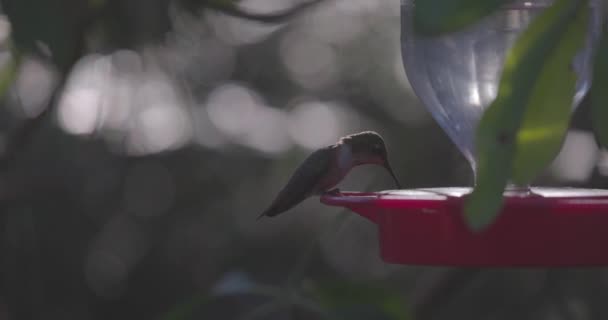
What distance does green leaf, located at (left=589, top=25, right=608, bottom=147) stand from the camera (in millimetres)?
1165

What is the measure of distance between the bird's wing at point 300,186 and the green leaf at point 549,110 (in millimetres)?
1907

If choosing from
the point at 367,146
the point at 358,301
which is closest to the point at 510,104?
the point at 358,301

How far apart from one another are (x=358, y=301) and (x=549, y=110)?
167 centimetres

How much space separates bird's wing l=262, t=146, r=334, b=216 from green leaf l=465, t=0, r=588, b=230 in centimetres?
194

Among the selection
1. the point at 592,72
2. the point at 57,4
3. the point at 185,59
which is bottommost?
the point at 185,59

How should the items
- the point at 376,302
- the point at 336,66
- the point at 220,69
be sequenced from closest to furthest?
the point at 376,302 < the point at 220,69 < the point at 336,66

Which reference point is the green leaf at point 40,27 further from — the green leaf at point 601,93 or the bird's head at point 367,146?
the bird's head at point 367,146

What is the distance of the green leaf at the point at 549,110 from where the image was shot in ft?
3.96

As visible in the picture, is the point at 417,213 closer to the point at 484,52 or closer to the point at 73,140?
the point at 484,52

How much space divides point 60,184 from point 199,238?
128 centimetres

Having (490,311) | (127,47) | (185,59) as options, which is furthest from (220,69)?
(127,47)

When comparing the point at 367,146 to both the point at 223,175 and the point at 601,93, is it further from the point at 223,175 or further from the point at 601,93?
the point at 223,175

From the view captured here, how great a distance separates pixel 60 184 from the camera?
20.3ft

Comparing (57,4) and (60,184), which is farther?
(60,184)
